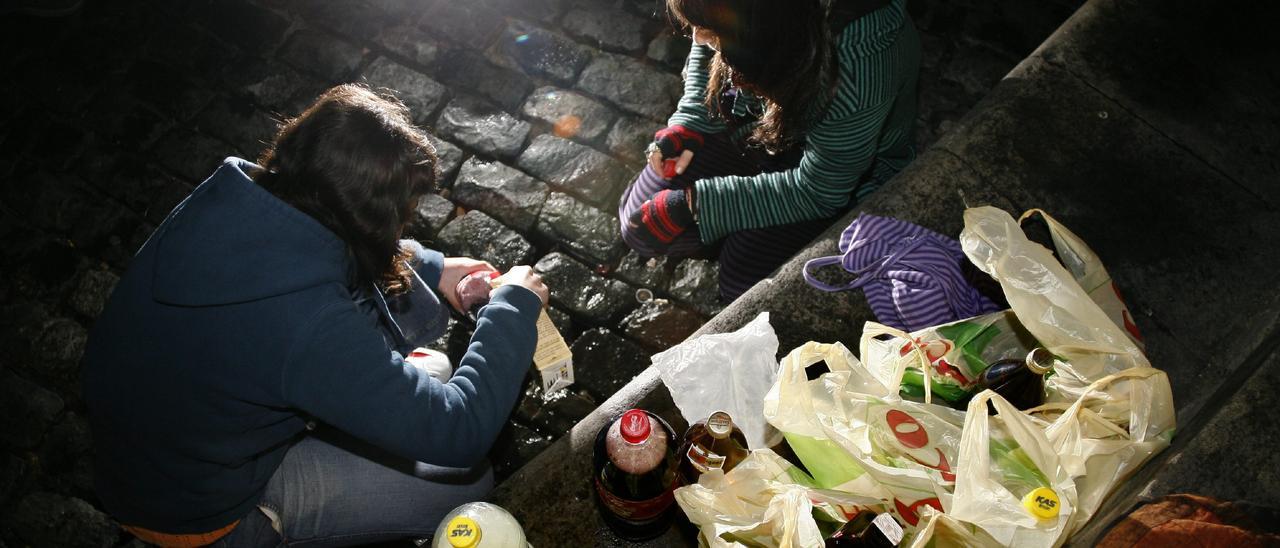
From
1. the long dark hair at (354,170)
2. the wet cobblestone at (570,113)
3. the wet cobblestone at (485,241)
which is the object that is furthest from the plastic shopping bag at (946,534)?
the wet cobblestone at (570,113)

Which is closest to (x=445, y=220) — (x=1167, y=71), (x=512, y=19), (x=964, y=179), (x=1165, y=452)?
(x=512, y=19)

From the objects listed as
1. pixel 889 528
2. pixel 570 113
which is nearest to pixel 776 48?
pixel 889 528

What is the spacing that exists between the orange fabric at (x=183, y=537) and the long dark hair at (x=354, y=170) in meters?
0.90

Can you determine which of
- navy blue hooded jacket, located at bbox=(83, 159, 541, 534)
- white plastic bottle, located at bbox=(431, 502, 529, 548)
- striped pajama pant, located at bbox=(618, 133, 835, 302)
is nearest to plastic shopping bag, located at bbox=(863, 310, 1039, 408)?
striped pajama pant, located at bbox=(618, 133, 835, 302)

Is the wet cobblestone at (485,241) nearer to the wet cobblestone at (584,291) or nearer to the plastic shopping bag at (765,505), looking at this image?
the wet cobblestone at (584,291)

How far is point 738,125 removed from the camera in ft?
10.0

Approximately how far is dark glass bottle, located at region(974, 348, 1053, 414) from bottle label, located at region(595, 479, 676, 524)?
0.88 m

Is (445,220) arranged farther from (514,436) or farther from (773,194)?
(773,194)

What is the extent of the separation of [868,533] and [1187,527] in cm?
59

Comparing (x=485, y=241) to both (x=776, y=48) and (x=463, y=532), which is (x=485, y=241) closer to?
(x=776, y=48)

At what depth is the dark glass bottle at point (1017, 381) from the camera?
195cm

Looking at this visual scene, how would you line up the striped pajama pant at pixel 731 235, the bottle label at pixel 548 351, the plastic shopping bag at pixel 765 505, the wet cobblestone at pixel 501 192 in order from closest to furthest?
the plastic shopping bag at pixel 765 505, the bottle label at pixel 548 351, the striped pajama pant at pixel 731 235, the wet cobblestone at pixel 501 192

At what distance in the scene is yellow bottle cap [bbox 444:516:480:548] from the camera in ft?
5.65

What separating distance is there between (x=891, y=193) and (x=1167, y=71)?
54.7 inches
